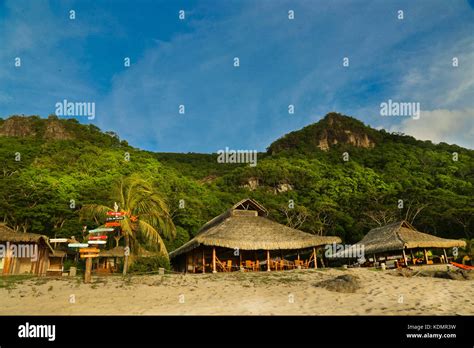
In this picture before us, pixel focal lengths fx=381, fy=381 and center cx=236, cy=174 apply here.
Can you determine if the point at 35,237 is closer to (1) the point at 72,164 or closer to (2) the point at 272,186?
(1) the point at 72,164

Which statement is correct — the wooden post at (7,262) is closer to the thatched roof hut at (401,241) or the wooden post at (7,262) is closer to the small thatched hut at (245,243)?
the small thatched hut at (245,243)

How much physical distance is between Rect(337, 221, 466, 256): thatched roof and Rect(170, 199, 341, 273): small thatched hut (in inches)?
135

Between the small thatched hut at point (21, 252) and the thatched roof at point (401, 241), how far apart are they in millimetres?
19208

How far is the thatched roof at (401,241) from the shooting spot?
21.1m

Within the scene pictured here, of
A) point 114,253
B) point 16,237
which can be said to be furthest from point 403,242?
point 16,237

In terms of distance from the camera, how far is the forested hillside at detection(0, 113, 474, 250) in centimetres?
3478

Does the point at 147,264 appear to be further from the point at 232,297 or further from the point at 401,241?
the point at 401,241

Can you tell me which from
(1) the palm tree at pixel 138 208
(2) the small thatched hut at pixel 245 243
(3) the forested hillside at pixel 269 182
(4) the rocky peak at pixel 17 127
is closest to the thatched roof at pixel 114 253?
(3) the forested hillside at pixel 269 182

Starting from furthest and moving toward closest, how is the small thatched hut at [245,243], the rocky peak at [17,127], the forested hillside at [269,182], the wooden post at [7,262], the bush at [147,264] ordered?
the rocky peak at [17,127], the forested hillside at [269,182], the wooden post at [7,262], the bush at [147,264], the small thatched hut at [245,243]

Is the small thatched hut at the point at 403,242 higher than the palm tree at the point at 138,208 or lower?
lower

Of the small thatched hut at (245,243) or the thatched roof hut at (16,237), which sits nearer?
the small thatched hut at (245,243)

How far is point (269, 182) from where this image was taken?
5784cm

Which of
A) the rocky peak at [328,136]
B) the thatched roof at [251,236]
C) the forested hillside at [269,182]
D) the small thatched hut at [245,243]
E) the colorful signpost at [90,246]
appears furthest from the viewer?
the rocky peak at [328,136]
